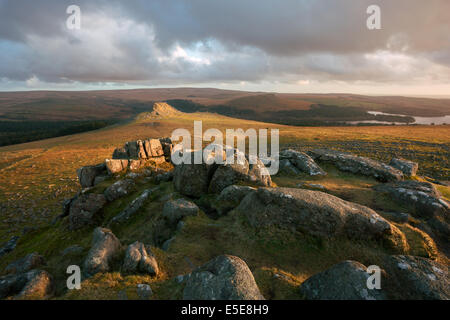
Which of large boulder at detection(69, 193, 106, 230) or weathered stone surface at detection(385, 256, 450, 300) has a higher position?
weathered stone surface at detection(385, 256, 450, 300)

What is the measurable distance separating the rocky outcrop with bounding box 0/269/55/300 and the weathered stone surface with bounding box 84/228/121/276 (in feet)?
4.55

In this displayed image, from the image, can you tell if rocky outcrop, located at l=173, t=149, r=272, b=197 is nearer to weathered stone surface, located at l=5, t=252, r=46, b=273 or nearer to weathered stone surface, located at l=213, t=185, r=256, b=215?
weathered stone surface, located at l=213, t=185, r=256, b=215

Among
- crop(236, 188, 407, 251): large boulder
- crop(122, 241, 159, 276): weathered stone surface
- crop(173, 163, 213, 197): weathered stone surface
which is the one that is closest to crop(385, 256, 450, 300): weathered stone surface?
crop(236, 188, 407, 251): large boulder

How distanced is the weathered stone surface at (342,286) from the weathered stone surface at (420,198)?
10918mm

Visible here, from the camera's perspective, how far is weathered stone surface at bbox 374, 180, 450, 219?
47.5ft

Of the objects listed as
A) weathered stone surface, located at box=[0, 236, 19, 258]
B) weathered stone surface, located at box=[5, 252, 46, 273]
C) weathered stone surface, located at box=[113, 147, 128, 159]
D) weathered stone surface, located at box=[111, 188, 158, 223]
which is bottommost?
weathered stone surface, located at box=[0, 236, 19, 258]

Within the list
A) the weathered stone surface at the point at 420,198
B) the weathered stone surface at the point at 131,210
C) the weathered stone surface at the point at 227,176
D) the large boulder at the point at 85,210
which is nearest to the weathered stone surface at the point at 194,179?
the weathered stone surface at the point at 227,176

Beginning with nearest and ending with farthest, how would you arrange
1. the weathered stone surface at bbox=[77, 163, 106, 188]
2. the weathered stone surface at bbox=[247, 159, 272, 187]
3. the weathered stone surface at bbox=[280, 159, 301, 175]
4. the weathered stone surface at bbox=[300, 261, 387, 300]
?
the weathered stone surface at bbox=[300, 261, 387, 300], the weathered stone surface at bbox=[247, 159, 272, 187], the weathered stone surface at bbox=[280, 159, 301, 175], the weathered stone surface at bbox=[77, 163, 106, 188]

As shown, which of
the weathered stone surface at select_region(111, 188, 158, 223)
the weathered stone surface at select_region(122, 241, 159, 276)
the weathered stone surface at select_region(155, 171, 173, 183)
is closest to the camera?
the weathered stone surface at select_region(122, 241, 159, 276)

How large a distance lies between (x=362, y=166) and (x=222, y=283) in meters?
22.9

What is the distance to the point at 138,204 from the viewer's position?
18547 mm

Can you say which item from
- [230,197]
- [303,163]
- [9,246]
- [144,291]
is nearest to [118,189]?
[9,246]

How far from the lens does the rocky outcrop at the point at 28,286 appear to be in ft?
26.7

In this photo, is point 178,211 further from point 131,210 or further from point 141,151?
point 141,151
